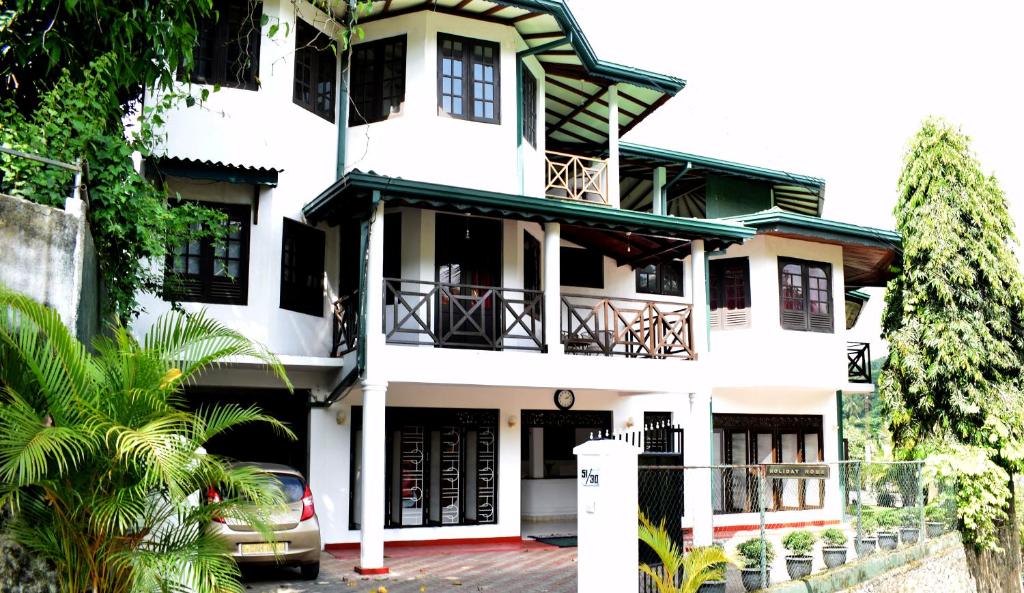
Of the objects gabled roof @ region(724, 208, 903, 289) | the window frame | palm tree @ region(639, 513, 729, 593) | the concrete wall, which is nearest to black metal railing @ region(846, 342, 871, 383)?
gabled roof @ region(724, 208, 903, 289)

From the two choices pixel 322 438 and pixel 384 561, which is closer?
pixel 384 561

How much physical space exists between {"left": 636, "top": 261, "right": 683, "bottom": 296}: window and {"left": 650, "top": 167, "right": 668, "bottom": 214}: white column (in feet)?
3.61

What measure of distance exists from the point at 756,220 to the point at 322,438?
9116mm

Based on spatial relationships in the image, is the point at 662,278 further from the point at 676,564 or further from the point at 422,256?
the point at 676,564

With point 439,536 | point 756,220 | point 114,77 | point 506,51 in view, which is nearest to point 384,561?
point 439,536

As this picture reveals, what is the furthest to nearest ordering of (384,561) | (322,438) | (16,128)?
(322,438) < (384,561) < (16,128)

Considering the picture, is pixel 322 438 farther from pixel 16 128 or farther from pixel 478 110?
pixel 16 128

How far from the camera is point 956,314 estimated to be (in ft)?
57.8

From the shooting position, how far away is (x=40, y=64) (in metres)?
9.82

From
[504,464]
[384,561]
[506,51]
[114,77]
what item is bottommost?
[384,561]

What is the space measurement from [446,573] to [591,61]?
871 centimetres

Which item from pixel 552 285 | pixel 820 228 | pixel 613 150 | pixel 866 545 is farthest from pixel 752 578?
pixel 820 228

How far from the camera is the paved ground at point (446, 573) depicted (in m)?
10.8

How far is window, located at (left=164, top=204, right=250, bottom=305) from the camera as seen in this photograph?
13.4 meters
